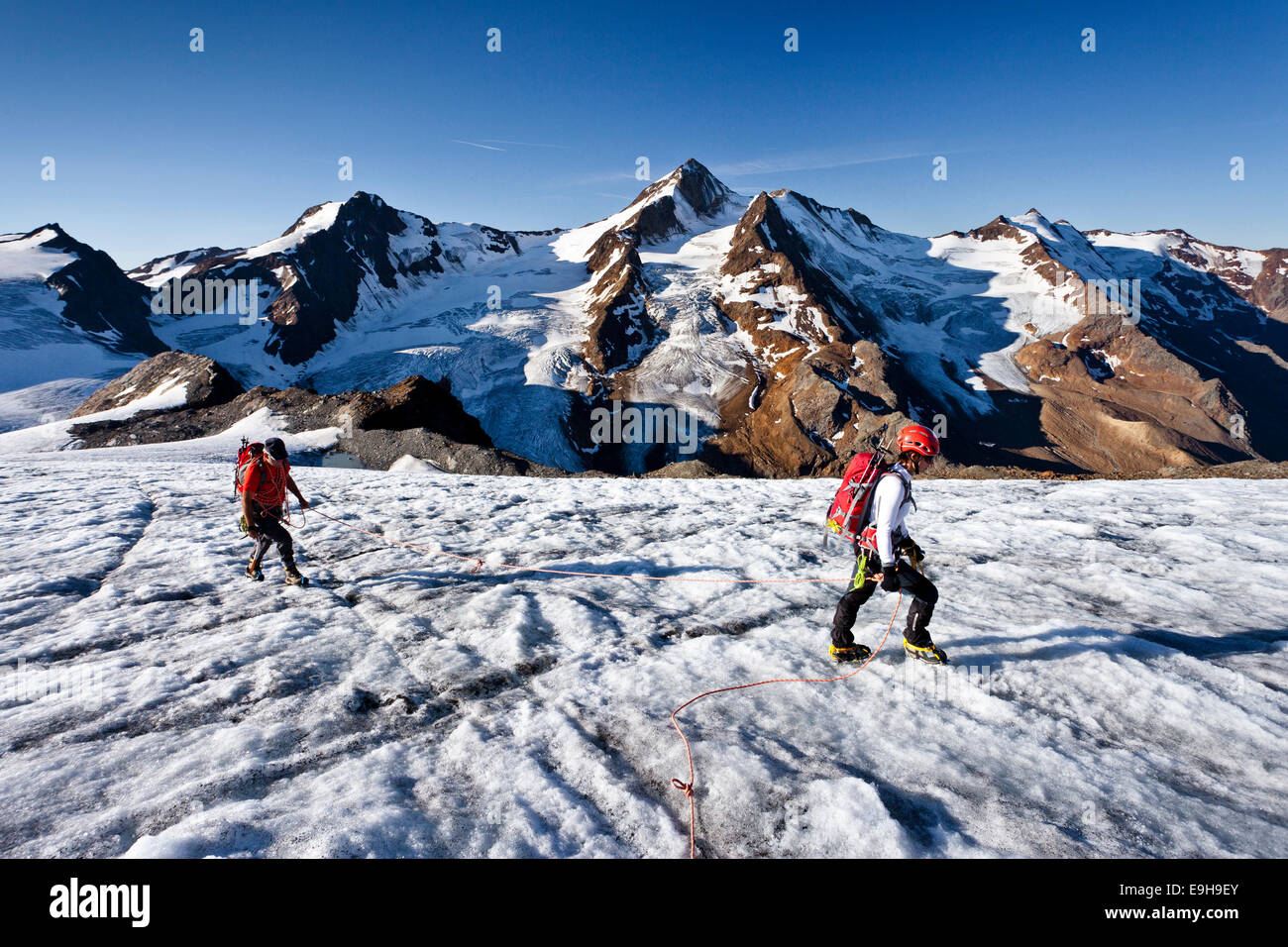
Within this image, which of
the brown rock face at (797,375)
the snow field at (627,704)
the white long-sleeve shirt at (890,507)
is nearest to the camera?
the snow field at (627,704)

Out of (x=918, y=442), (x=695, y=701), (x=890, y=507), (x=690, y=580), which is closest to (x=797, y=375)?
(x=690, y=580)

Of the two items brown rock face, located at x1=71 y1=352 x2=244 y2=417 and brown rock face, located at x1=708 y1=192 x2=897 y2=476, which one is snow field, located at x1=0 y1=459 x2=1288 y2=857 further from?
brown rock face, located at x1=708 y1=192 x2=897 y2=476

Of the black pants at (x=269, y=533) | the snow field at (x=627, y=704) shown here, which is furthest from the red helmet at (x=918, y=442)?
the black pants at (x=269, y=533)

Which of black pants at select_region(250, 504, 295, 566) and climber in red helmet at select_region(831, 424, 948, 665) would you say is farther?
black pants at select_region(250, 504, 295, 566)

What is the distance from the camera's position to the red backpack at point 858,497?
19.1ft

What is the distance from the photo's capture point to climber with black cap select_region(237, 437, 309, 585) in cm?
820

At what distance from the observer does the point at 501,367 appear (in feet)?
271

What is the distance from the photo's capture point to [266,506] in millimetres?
8375

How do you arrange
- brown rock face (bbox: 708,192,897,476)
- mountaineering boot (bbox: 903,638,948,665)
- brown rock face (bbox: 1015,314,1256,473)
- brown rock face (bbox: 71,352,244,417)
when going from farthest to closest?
brown rock face (bbox: 1015,314,1256,473) → brown rock face (bbox: 708,192,897,476) → brown rock face (bbox: 71,352,244,417) → mountaineering boot (bbox: 903,638,948,665)

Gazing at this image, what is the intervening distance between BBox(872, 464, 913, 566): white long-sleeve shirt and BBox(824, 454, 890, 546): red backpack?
198 mm

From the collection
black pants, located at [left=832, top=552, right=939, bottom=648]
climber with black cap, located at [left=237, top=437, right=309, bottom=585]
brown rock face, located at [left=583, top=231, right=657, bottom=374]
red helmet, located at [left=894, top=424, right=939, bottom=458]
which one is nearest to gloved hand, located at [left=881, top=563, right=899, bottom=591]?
black pants, located at [left=832, top=552, right=939, bottom=648]

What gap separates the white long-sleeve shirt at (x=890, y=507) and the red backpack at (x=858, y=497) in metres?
0.20

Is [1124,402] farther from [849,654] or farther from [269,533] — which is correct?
[269,533]

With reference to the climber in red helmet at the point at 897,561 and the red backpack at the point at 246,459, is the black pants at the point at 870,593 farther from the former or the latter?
the red backpack at the point at 246,459
